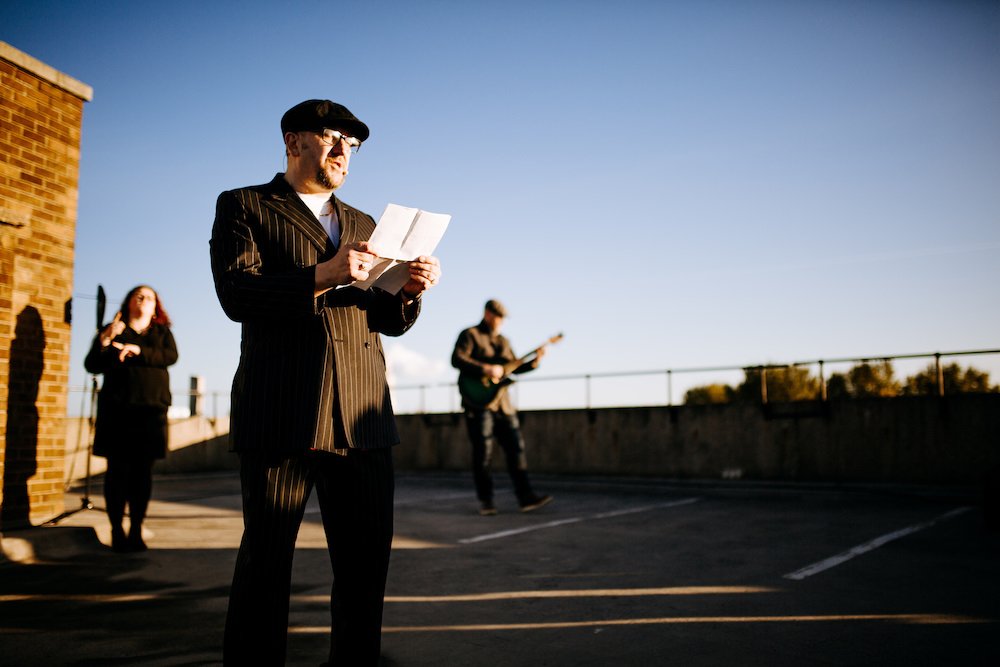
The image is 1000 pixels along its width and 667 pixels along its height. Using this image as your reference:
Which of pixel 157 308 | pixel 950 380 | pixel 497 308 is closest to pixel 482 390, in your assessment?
pixel 497 308

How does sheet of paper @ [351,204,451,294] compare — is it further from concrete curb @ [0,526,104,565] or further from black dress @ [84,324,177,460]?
concrete curb @ [0,526,104,565]

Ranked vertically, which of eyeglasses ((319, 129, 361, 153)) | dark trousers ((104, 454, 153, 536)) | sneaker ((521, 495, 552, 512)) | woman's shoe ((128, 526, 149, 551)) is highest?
eyeglasses ((319, 129, 361, 153))

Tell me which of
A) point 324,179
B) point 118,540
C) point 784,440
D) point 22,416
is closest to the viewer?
point 324,179

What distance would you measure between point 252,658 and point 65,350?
516cm

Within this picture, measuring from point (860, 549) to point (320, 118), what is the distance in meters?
5.01

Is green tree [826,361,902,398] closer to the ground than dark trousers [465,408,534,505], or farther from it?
farther from it

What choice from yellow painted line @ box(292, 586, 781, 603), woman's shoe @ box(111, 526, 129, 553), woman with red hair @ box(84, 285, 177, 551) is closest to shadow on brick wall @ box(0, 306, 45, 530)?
woman with red hair @ box(84, 285, 177, 551)

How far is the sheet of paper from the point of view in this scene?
7.01 feet

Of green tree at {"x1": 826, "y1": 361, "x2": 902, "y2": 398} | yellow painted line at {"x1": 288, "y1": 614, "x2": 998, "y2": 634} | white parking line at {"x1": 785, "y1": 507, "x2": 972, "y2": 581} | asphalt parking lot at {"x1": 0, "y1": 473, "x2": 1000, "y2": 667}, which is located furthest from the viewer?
green tree at {"x1": 826, "y1": 361, "x2": 902, "y2": 398}

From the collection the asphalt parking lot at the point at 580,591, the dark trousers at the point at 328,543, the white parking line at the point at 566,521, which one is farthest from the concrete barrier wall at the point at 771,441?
the dark trousers at the point at 328,543

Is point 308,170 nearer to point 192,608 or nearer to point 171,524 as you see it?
point 192,608

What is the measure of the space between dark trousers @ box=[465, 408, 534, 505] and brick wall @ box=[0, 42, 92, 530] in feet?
12.9

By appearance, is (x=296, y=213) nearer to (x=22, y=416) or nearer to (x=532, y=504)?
(x=22, y=416)

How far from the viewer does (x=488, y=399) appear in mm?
8047
